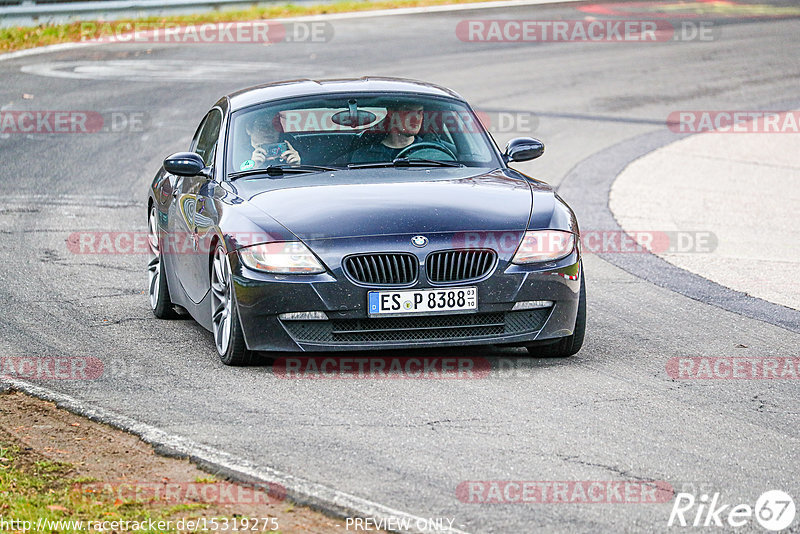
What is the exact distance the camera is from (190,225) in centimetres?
824

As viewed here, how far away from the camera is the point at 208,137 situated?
9211 millimetres

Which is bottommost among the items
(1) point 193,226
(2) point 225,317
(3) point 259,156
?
(2) point 225,317

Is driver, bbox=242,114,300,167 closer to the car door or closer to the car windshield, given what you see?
the car windshield

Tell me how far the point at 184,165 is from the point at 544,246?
2360 mm

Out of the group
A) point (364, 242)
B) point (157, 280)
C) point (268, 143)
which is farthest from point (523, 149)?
point (157, 280)

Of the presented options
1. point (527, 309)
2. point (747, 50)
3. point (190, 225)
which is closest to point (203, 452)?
point (527, 309)

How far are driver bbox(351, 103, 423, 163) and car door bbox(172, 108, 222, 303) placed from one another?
98 centimetres

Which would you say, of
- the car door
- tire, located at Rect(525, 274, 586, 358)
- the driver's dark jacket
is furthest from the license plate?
the driver's dark jacket

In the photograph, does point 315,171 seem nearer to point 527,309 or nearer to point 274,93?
point 274,93

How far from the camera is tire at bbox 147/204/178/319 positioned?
8.99m

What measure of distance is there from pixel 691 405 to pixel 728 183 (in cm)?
920

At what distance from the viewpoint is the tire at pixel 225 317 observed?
24.0 feet

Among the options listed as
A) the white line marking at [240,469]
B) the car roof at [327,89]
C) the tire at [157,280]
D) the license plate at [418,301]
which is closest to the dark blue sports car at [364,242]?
the license plate at [418,301]

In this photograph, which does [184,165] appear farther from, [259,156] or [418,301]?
[418,301]
